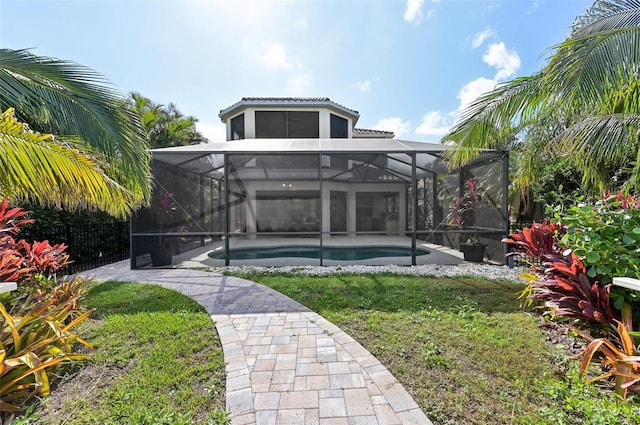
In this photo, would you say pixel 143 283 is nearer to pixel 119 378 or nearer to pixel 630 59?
pixel 119 378

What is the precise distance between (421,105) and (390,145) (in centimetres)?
463

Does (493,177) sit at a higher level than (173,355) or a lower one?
higher

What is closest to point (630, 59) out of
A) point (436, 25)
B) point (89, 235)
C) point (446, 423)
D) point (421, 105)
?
point (446, 423)

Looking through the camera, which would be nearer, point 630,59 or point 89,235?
point 630,59

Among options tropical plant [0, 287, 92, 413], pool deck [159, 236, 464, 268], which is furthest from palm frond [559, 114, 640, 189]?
tropical plant [0, 287, 92, 413]

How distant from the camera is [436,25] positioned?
7418 mm

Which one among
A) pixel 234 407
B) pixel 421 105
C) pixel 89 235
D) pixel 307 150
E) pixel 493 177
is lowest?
pixel 234 407

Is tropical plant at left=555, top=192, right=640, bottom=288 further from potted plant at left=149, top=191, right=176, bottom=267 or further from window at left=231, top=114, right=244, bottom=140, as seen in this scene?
window at left=231, top=114, right=244, bottom=140

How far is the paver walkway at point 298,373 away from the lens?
2051mm

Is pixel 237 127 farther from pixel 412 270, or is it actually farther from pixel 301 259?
pixel 412 270

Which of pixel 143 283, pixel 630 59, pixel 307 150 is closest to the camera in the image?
pixel 630 59

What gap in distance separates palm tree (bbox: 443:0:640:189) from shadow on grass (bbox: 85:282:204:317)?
617 cm

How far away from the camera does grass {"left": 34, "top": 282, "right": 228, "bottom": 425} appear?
2.06m

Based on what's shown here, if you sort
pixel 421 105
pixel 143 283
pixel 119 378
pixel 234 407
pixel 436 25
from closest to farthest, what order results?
pixel 234 407
pixel 119 378
pixel 143 283
pixel 436 25
pixel 421 105
